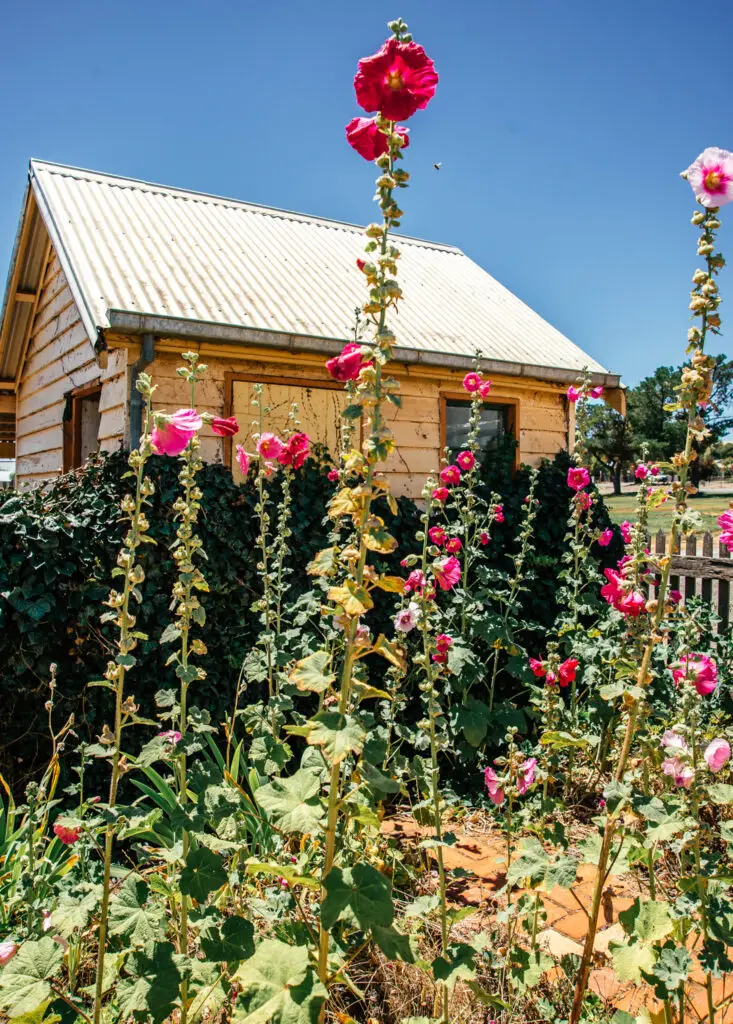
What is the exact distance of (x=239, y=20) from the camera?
15.9ft

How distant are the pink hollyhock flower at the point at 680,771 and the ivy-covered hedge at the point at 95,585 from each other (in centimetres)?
243

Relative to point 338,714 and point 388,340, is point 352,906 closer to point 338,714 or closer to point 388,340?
point 338,714

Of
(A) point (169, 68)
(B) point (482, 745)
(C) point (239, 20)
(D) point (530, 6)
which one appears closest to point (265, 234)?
(A) point (169, 68)

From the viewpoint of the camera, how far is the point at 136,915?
4.93 feet

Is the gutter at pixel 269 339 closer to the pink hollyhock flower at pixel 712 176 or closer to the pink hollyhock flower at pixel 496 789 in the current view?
the pink hollyhock flower at pixel 496 789

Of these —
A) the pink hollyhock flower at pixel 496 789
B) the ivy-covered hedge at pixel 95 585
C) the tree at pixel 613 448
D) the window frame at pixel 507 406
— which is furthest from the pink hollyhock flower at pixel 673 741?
the tree at pixel 613 448

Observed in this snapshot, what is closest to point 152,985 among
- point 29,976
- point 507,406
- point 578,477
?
point 29,976

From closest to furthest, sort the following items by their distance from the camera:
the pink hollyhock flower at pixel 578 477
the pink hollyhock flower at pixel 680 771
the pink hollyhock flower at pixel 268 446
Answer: the pink hollyhock flower at pixel 680 771
the pink hollyhock flower at pixel 268 446
the pink hollyhock flower at pixel 578 477

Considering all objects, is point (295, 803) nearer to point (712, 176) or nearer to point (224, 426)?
point (224, 426)

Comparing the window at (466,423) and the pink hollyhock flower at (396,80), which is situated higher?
the window at (466,423)

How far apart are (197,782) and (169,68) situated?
613 cm

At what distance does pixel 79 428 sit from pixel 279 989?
6.18 metres

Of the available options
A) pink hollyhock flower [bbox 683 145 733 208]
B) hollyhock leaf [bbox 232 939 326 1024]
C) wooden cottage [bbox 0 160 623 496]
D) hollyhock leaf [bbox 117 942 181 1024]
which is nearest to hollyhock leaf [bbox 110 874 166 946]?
hollyhock leaf [bbox 117 942 181 1024]

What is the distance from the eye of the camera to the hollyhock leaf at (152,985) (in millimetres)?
1368
